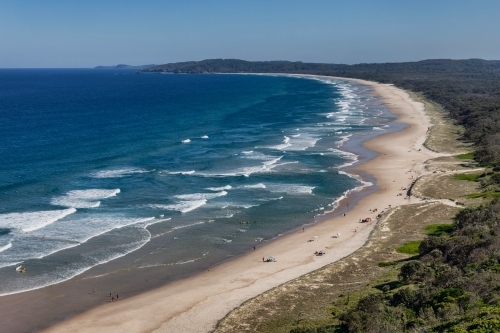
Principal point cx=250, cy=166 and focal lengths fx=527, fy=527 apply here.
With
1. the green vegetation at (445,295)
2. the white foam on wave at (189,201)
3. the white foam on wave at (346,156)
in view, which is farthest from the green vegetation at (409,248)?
the white foam on wave at (346,156)

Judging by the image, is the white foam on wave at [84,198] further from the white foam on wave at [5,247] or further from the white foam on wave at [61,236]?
the white foam on wave at [5,247]

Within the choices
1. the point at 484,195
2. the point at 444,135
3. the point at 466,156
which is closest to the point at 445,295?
the point at 484,195

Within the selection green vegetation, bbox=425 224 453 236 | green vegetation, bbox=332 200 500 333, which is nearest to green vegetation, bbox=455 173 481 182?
green vegetation, bbox=425 224 453 236

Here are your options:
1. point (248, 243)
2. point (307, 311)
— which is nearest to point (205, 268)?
point (248, 243)

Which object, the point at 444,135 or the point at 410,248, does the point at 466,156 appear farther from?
the point at 410,248

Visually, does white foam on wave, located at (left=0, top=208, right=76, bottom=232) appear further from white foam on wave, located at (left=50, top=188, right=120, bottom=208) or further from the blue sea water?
white foam on wave, located at (left=50, top=188, right=120, bottom=208)

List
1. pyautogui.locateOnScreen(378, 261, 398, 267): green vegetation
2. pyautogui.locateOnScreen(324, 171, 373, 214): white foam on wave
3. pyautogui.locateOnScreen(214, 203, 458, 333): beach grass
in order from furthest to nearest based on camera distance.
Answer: pyautogui.locateOnScreen(324, 171, 373, 214): white foam on wave, pyautogui.locateOnScreen(378, 261, 398, 267): green vegetation, pyautogui.locateOnScreen(214, 203, 458, 333): beach grass
